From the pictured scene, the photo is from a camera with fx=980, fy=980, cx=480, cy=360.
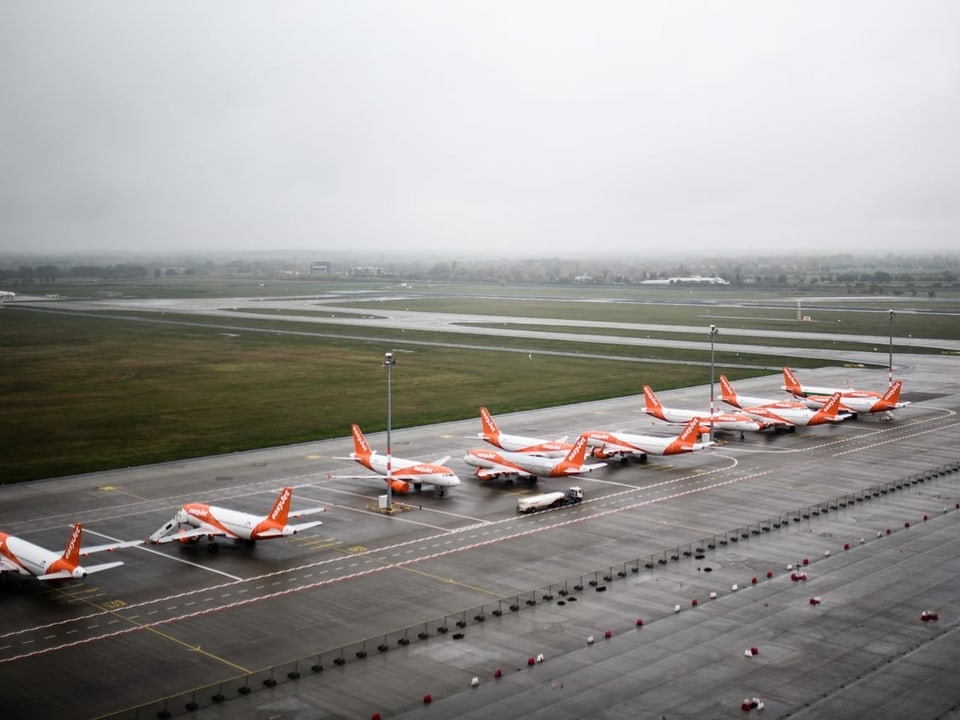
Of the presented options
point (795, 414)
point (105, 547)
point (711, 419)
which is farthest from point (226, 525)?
point (795, 414)

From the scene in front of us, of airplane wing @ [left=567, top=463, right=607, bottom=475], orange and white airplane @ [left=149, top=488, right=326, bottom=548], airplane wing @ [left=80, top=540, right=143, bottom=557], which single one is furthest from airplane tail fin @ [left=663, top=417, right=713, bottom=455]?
airplane wing @ [left=80, top=540, right=143, bottom=557]

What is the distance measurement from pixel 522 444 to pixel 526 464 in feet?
22.3

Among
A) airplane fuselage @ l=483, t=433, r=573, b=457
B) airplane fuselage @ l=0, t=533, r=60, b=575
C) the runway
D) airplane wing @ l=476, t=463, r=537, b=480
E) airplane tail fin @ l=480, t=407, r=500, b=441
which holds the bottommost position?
the runway

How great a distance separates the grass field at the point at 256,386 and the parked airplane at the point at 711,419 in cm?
1938

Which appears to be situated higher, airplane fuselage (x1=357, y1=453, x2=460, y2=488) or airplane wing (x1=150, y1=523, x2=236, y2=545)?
airplane fuselage (x1=357, y1=453, x2=460, y2=488)

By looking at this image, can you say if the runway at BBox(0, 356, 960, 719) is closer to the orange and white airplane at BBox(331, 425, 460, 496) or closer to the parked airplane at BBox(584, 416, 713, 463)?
the orange and white airplane at BBox(331, 425, 460, 496)

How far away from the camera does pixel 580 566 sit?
6259 cm

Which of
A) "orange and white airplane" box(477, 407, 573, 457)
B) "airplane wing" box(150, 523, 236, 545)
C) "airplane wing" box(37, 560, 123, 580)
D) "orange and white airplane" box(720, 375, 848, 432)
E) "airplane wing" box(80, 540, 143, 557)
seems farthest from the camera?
"orange and white airplane" box(720, 375, 848, 432)

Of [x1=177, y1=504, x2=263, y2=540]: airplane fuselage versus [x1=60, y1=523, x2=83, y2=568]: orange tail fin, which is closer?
[x1=60, y1=523, x2=83, y2=568]: orange tail fin

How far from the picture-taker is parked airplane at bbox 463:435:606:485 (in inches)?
3339

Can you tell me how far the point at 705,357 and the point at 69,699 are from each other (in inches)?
5535

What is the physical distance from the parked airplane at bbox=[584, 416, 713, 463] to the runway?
292cm

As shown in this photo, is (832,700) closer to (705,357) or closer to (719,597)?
(719,597)

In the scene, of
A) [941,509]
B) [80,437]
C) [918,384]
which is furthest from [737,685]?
[918,384]
